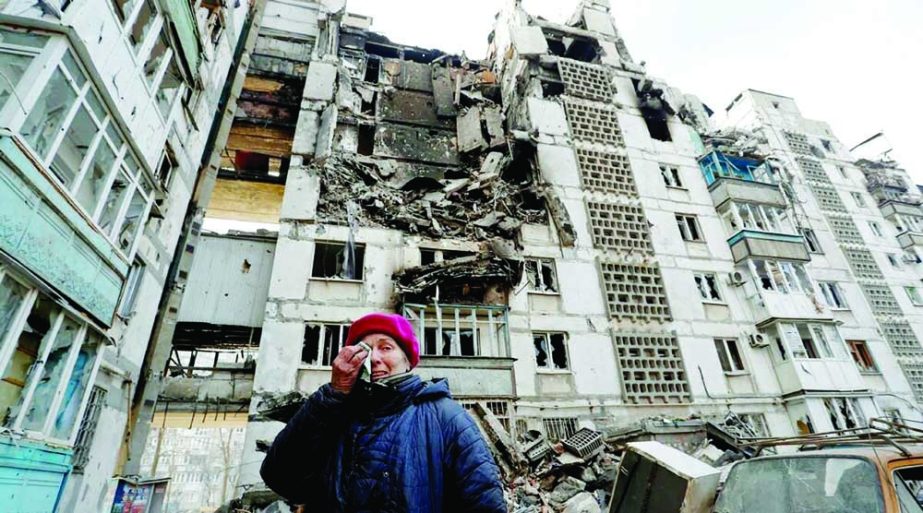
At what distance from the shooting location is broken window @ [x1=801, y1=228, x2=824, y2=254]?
2139 centimetres

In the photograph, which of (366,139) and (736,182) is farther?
(736,182)

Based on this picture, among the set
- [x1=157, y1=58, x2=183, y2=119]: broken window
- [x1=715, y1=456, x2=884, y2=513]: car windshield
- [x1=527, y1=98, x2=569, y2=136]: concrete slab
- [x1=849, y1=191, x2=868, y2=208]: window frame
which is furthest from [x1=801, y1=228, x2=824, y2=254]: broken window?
[x1=157, y1=58, x2=183, y2=119]: broken window

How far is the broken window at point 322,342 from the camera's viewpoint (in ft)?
38.1

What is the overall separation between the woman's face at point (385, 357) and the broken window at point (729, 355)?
16.3 m

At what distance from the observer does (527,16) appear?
22.5 m

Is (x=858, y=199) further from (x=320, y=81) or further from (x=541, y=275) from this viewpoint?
(x=320, y=81)

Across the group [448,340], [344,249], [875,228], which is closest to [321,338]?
[344,249]

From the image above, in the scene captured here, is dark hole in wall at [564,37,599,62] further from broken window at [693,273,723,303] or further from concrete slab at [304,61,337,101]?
concrete slab at [304,61,337,101]

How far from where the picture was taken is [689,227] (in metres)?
17.7

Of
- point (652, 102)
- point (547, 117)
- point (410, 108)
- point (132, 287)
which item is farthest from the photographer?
point (652, 102)

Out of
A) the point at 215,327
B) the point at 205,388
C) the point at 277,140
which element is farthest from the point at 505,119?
the point at 205,388

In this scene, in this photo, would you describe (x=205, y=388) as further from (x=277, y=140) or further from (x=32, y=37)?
(x=277, y=140)

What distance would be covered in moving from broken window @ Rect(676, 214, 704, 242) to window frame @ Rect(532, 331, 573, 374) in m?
8.06

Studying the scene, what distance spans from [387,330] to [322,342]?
408 inches
